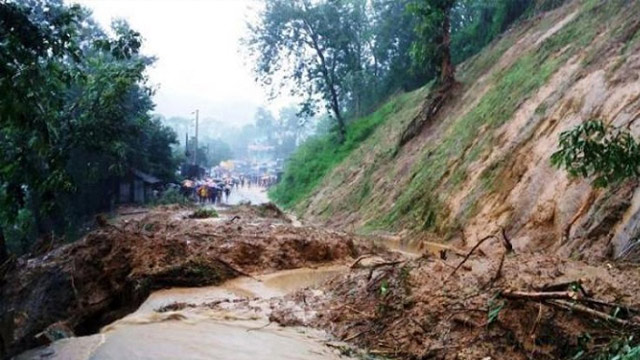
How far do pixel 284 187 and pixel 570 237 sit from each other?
1265 inches

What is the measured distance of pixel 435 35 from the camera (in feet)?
67.1

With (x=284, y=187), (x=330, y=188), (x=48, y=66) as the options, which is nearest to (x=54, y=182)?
(x=48, y=66)

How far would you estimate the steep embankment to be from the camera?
363 inches

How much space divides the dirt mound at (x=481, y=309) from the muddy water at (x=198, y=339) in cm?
35

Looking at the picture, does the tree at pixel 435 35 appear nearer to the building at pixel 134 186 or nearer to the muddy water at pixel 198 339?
the muddy water at pixel 198 339

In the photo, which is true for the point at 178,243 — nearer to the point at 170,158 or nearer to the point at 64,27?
the point at 64,27

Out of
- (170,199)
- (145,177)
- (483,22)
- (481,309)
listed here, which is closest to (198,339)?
(481,309)

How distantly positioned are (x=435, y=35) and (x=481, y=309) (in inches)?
656

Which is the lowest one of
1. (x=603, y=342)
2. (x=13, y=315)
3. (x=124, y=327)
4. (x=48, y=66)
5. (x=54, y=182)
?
(x=13, y=315)

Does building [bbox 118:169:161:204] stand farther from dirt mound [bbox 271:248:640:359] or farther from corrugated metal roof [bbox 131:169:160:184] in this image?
dirt mound [bbox 271:248:640:359]

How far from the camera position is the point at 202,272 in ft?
30.9

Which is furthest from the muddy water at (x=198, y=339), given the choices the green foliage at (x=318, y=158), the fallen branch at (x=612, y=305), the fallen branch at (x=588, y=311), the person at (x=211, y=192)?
the person at (x=211, y=192)

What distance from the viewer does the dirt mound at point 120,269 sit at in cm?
930

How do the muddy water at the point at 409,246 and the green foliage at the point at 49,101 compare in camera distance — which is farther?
the muddy water at the point at 409,246
